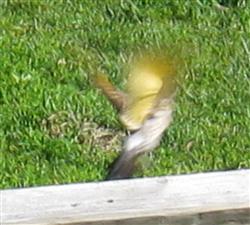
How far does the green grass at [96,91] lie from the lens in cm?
463

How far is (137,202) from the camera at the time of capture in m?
2.55

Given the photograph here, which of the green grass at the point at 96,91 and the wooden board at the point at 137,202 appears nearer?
the wooden board at the point at 137,202

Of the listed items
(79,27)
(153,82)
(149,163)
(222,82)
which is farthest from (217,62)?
(153,82)

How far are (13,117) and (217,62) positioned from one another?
3.46ft

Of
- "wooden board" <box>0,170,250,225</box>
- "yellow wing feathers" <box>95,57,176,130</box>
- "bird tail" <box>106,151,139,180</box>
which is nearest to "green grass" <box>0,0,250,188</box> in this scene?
"bird tail" <box>106,151,139,180</box>

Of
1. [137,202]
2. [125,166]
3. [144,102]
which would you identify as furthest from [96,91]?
[137,202]

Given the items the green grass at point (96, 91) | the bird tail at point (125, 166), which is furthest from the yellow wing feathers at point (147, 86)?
the green grass at point (96, 91)

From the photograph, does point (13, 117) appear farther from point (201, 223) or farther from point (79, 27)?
point (201, 223)

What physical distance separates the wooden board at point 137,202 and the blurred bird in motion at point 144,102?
19 cm

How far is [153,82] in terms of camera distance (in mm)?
2617

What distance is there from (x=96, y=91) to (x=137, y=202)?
256cm

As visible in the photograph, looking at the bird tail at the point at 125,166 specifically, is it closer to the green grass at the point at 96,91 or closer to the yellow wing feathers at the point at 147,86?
the yellow wing feathers at the point at 147,86

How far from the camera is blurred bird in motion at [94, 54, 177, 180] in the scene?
8.59 ft

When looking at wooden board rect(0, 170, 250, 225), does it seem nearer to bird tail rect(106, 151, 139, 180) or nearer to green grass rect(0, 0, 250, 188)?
bird tail rect(106, 151, 139, 180)
